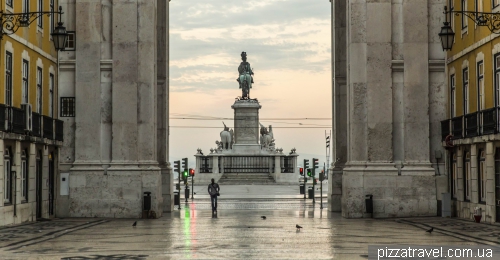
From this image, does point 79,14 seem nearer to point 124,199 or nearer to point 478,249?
point 124,199

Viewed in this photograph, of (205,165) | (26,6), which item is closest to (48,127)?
(26,6)

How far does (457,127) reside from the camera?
34688 mm

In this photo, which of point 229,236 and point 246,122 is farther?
point 246,122

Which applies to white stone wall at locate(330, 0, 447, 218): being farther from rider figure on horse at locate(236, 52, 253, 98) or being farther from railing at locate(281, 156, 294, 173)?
rider figure on horse at locate(236, 52, 253, 98)

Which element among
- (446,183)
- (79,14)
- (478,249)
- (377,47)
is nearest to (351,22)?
(377,47)

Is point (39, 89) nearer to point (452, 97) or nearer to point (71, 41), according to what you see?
point (71, 41)

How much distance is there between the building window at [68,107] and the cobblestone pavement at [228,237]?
451 centimetres

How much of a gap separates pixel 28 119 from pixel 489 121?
47.6ft

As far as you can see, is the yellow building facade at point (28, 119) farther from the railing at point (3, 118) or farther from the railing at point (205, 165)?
the railing at point (205, 165)

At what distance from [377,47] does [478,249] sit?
15932mm

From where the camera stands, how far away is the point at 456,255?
1959 cm

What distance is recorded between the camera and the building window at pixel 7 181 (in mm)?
30516

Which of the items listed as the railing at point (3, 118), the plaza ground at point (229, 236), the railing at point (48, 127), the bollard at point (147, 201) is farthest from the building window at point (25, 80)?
the bollard at point (147, 201)

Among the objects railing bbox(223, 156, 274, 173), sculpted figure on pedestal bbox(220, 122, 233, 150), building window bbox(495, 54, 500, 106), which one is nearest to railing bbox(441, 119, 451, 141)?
building window bbox(495, 54, 500, 106)
